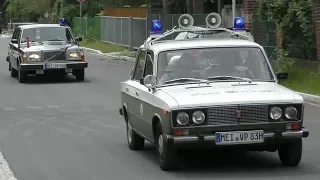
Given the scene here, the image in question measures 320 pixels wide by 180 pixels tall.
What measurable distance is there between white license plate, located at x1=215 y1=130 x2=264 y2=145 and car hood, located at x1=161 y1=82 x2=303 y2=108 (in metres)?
0.35

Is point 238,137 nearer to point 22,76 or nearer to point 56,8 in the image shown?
point 22,76

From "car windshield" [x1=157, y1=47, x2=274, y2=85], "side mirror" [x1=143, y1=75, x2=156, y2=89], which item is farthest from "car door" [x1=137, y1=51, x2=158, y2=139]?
"car windshield" [x1=157, y1=47, x2=274, y2=85]

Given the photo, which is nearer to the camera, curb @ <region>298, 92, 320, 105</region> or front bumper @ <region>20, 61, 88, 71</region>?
curb @ <region>298, 92, 320, 105</region>

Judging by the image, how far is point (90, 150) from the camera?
38.2ft

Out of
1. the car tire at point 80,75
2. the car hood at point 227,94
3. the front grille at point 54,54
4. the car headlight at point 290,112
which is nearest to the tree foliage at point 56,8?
the car tire at point 80,75

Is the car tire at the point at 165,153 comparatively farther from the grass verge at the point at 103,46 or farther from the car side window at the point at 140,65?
the grass verge at the point at 103,46

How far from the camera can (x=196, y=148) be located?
30.2 ft

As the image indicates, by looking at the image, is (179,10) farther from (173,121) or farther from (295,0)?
(173,121)

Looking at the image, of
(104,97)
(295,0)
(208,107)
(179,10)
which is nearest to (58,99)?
(104,97)

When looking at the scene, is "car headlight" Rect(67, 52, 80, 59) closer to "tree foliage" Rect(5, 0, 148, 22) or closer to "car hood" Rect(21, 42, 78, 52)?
"car hood" Rect(21, 42, 78, 52)

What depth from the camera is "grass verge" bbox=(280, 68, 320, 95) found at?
19172 millimetres

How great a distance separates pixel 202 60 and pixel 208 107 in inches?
49.7

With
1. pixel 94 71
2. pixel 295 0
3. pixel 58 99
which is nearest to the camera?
pixel 58 99

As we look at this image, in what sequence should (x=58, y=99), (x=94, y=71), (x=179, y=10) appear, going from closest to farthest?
1. (x=58, y=99)
2. (x=94, y=71)
3. (x=179, y=10)
